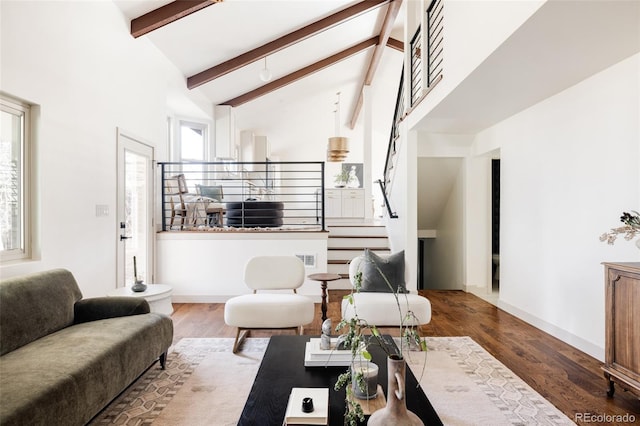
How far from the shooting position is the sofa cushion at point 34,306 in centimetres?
216

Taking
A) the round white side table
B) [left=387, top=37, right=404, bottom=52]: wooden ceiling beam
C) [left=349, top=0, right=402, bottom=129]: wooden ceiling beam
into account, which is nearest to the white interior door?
the round white side table

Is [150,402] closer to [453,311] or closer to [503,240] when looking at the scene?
[453,311]

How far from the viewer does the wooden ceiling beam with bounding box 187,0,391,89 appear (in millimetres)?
6004

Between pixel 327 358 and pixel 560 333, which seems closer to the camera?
pixel 327 358

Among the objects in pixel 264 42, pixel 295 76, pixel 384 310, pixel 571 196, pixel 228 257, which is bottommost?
pixel 384 310

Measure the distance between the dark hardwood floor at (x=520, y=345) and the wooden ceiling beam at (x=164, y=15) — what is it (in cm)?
347

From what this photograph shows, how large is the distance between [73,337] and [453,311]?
3.99 metres

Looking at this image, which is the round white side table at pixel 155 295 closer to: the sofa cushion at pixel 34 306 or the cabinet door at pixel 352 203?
the sofa cushion at pixel 34 306

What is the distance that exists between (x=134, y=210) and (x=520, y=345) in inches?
181

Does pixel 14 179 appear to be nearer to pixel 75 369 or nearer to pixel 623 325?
pixel 75 369

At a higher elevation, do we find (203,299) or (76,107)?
(76,107)

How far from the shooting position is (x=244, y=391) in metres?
2.53

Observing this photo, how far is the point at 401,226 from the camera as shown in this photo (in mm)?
5496

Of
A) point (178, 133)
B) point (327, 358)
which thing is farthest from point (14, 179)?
point (178, 133)
